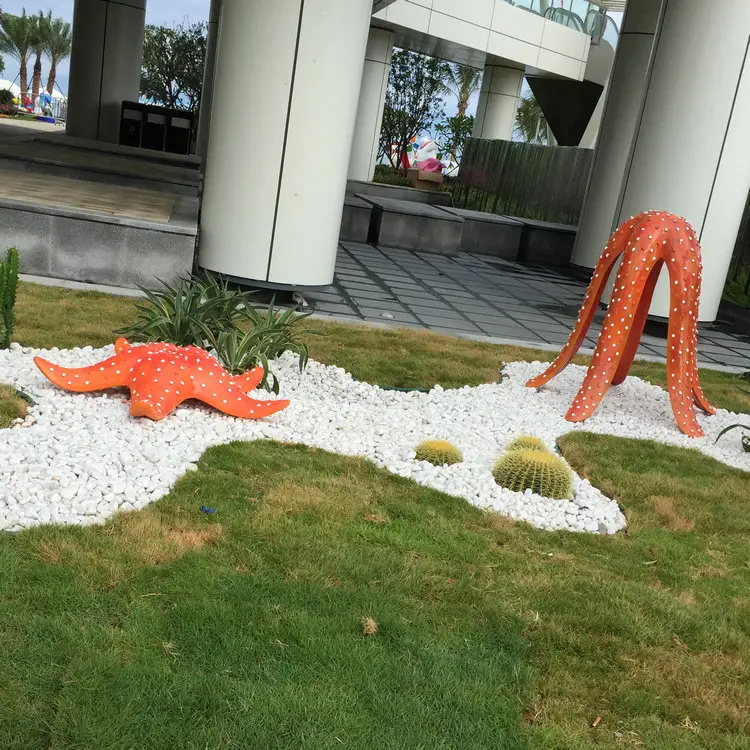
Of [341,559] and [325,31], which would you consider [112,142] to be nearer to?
[325,31]

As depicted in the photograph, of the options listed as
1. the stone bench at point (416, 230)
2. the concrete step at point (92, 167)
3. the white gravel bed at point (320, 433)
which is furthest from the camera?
the stone bench at point (416, 230)

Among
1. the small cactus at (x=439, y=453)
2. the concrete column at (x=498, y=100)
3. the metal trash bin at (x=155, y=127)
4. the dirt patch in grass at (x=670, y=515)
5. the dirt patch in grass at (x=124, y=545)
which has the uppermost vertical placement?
the concrete column at (x=498, y=100)

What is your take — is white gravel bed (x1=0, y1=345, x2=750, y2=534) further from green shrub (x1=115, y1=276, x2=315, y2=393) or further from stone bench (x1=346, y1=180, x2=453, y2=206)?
stone bench (x1=346, y1=180, x2=453, y2=206)

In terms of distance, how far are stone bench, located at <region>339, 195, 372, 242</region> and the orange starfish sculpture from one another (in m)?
9.03

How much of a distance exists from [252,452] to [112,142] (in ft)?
52.0

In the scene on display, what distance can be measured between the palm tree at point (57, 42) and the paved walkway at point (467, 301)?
55545mm

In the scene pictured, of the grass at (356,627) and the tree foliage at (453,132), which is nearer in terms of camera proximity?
the grass at (356,627)

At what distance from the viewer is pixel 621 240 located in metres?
5.94

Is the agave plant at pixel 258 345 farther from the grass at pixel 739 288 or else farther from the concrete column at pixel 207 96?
the concrete column at pixel 207 96

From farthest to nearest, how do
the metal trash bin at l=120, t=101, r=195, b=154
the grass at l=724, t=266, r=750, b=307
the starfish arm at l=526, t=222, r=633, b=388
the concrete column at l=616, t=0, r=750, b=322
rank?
1. the metal trash bin at l=120, t=101, r=195, b=154
2. the grass at l=724, t=266, r=750, b=307
3. the concrete column at l=616, t=0, r=750, b=322
4. the starfish arm at l=526, t=222, r=633, b=388

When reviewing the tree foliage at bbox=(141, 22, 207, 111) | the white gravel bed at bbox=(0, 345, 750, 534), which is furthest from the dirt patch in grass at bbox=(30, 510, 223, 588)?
the tree foliage at bbox=(141, 22, 207, 111)

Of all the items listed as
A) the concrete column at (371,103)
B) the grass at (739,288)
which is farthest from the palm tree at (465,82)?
the grass at (739,288)

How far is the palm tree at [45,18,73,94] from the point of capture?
59.6 metres

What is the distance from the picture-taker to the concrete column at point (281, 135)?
6.93m
